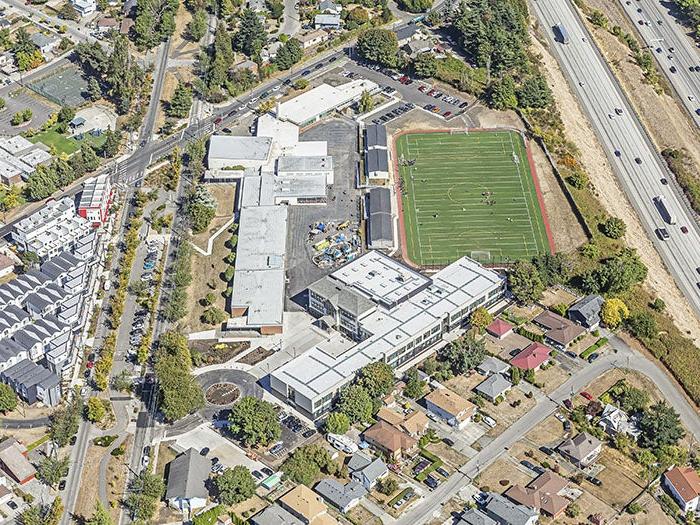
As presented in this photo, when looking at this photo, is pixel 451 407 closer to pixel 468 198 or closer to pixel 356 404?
pixel 356 404

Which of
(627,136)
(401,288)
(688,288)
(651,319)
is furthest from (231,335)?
(627,136)

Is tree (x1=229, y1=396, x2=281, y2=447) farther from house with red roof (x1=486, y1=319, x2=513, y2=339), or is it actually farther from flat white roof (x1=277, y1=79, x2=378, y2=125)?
flat white roof (x1=277, y1=79, x2=378, y2=125)

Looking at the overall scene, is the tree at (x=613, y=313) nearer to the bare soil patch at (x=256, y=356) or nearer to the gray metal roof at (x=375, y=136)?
the bare soil patch at (x=256, y=356)

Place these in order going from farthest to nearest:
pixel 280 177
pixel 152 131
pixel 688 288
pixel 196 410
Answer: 1. pixel 152 131
2. pixel 280 177
3. pixel 688 288
4. pixel 196 410

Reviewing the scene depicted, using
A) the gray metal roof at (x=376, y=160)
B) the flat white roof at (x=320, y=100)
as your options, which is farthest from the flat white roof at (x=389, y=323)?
the flat white roof at (x=320, y=100)

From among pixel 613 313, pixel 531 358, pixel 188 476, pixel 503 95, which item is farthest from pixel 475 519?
pixel 503 95

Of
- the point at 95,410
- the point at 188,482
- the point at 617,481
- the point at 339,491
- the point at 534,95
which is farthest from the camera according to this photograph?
the point at 534,95

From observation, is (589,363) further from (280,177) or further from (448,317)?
(280,177)
